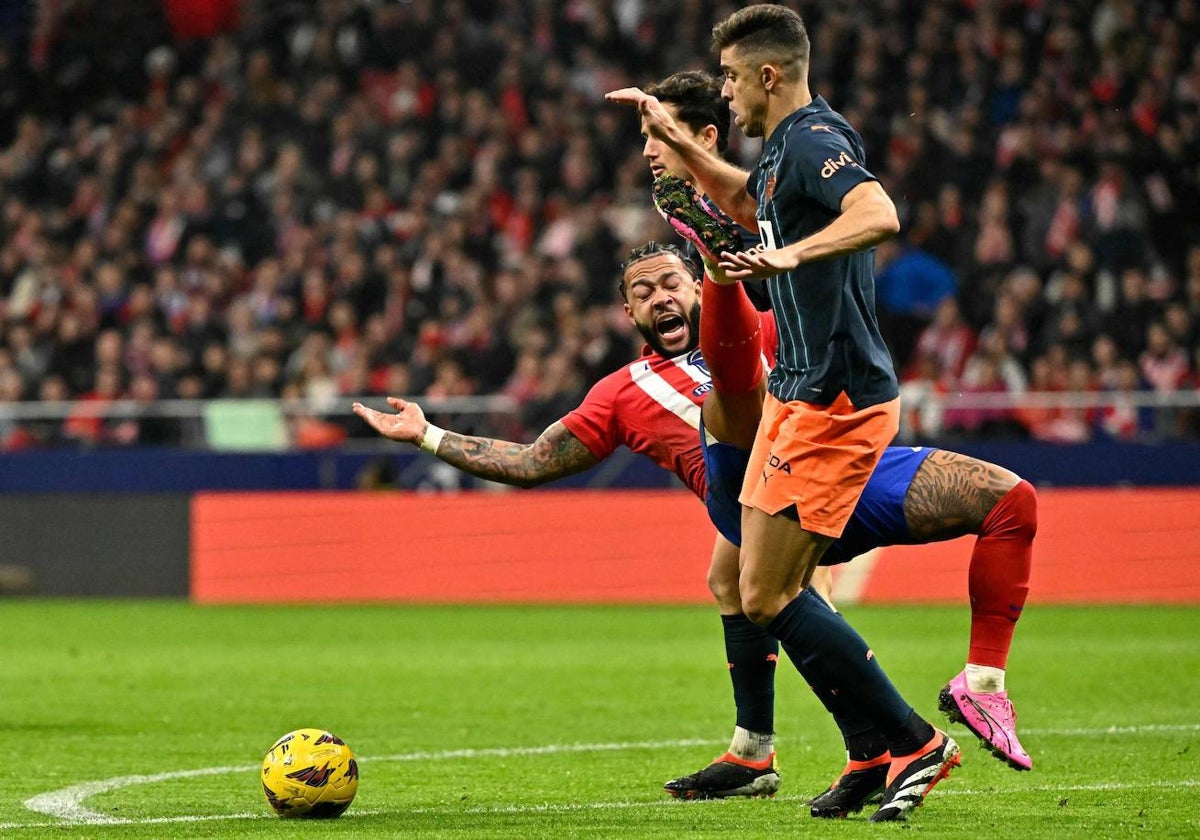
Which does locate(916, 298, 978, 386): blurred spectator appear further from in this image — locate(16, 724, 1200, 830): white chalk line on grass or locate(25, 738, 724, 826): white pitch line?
locate(25, 738, 724, 826): white pitch line

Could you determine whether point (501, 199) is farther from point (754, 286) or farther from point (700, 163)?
point (700, 163)

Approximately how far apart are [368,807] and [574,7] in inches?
664

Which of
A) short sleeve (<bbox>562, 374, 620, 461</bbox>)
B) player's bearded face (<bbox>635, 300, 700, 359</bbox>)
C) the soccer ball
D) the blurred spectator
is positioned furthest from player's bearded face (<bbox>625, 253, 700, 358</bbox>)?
the blurred spectator

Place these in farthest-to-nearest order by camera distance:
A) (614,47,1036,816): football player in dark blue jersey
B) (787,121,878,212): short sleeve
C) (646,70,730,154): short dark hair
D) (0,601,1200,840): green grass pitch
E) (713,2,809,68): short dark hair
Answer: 1. (646,70,730,154): short dark hair
2. (0,601,1200,840): green grass pitch
3. (614,47,1036,816): football player in dark blue jersey
4. (713,2,809,68): short dark hair
5. (787,121,878,212): short sleeve

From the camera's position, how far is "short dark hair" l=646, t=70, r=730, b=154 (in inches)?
250

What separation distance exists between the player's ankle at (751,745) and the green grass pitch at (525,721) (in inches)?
6.7

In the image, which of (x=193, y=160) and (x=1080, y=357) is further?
(x=193, y=160)

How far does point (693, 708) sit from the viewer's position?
31.3 ft

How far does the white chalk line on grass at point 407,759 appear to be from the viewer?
5.82m

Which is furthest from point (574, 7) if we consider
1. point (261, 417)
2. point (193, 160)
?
point (261, 417)

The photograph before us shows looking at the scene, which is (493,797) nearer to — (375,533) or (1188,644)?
(1188,644)

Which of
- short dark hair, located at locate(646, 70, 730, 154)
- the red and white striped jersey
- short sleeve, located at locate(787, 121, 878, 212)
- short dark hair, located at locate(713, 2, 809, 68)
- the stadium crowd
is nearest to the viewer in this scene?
short sleeve, located at locate(787, 121, 878, 212)

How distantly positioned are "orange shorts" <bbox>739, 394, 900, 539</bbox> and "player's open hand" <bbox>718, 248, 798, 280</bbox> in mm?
645

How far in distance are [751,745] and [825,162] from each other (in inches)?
86.3
